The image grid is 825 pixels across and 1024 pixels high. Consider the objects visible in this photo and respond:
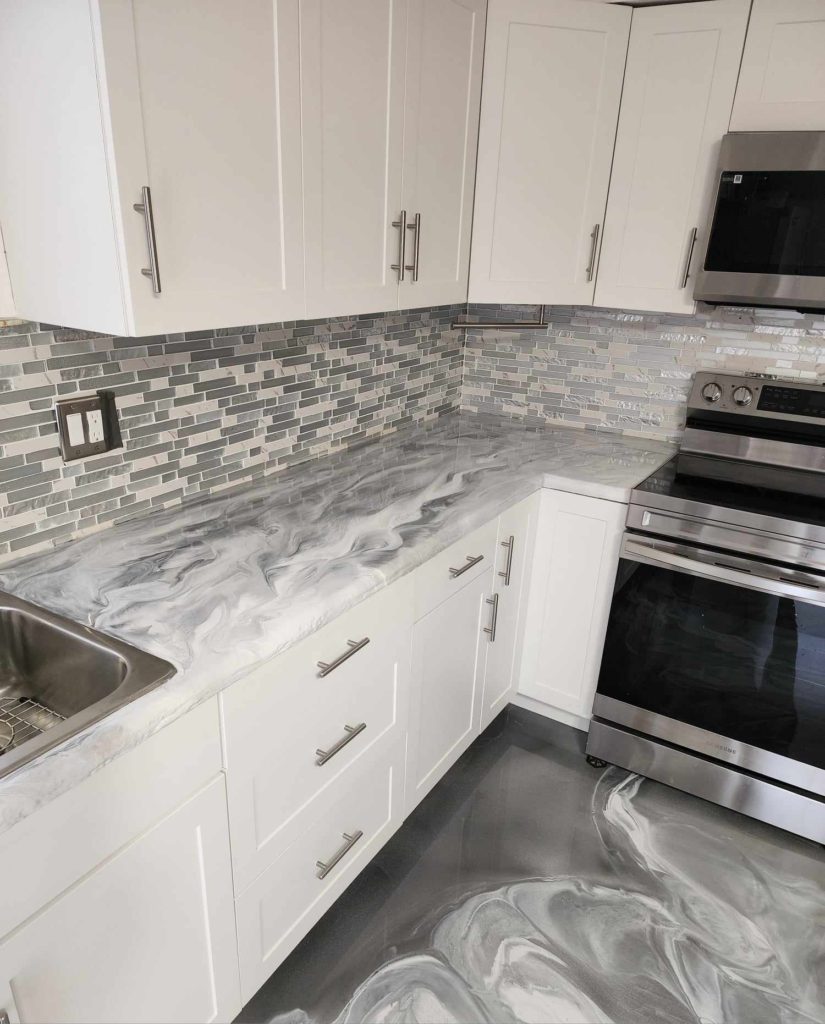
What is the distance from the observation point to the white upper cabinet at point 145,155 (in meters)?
1.07

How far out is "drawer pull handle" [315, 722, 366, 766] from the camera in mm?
1393

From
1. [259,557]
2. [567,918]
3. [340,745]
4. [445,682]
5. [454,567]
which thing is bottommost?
[567,918]

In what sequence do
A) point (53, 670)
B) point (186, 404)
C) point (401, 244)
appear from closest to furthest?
point (53, 670), point (186, 404), point (401, 244)

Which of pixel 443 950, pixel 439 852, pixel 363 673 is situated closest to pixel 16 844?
pixel 363 673

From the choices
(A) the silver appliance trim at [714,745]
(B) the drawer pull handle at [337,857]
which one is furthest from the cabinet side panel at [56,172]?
(A) the silver appliance trim at [714,745]

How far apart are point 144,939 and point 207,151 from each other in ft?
4.09

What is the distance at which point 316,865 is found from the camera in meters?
1.49

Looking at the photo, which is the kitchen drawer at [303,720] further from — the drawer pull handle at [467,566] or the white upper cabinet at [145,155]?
the white upper cabinet at [145,155]

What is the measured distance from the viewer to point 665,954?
165 centimetres

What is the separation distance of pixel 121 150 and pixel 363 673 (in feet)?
3.32

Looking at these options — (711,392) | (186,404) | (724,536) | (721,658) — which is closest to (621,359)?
(711,392)

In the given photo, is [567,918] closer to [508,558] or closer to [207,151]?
[508,558]

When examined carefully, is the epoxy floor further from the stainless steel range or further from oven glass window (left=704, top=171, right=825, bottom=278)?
oven glass window (left=704, top=171, right=825, bottom=278)

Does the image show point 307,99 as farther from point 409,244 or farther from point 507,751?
point 507,751
